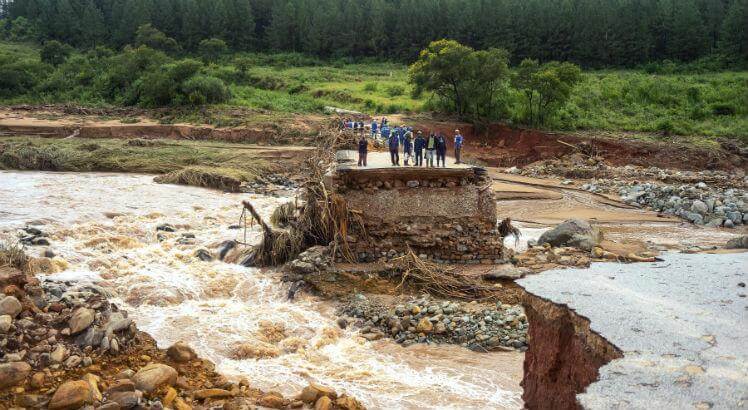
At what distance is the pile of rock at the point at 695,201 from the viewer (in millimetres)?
20828

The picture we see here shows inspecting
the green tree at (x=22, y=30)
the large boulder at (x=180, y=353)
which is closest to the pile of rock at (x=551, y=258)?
the large boulder at (x=180, y=353)

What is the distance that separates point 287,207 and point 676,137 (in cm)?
2603

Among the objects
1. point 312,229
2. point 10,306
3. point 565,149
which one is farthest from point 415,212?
point 565,149

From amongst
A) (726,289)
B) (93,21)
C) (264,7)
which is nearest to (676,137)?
(726,289)

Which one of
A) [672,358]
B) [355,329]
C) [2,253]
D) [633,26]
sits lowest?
[355,329]

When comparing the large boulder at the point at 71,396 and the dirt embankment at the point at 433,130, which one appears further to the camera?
the dirt embankment at the point at 433,130

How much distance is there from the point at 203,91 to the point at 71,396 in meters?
32.2

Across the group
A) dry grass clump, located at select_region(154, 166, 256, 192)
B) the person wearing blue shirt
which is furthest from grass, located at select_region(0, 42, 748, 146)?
the person wearing blue shirt

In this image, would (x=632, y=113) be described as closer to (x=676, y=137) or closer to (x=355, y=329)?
(x=676, y=137)

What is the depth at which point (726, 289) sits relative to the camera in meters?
6.30

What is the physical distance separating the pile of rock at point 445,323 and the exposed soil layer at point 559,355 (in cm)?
403

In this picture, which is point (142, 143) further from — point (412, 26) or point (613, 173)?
point (412, 26)

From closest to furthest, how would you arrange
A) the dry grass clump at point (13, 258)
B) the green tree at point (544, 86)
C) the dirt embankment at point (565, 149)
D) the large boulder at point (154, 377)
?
1. the large boulder at point (154, 377)
2. the dry grass clump at point (13, 258)
3. the dirt embankment at point (565, 149)
4. the green tree at point (544, 86)

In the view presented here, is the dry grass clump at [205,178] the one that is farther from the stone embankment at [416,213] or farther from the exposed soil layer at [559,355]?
the exposed soil layer at [559,355]
